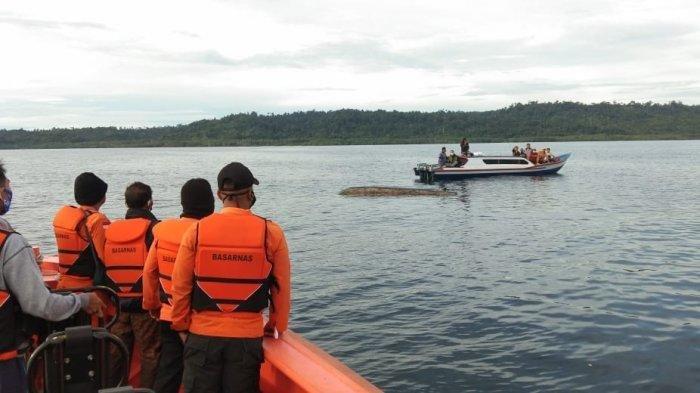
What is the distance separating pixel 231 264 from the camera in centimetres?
393

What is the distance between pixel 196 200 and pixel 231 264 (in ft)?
2.89

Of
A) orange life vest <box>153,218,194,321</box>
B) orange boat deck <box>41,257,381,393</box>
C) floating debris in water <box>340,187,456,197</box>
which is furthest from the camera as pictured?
floating debris in water <box>340,187,456,197</box>

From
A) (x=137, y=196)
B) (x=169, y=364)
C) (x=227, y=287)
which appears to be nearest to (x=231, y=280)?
(x=227, y=287)

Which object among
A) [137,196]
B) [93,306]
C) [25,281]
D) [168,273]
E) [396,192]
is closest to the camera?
[25,281]

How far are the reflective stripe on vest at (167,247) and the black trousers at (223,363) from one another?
666mm

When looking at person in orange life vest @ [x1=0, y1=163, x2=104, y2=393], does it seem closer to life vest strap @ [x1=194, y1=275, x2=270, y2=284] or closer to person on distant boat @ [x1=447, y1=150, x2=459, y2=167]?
life vest strap @ [x1=194, y1=275, x2=270, y2=284]

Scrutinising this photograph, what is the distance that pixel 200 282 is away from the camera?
3969mm

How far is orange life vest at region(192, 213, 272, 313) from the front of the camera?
154 inches

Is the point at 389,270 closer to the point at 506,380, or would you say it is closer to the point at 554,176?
the point at 506,380

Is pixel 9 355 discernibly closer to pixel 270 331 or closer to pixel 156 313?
pixel 156 313

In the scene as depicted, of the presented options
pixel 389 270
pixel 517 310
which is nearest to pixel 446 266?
pixel 389 270

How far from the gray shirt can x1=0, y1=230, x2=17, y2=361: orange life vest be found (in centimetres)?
5

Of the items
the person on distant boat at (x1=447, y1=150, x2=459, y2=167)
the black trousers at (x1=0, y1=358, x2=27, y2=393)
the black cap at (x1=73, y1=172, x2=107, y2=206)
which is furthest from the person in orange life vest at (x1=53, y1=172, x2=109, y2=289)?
the person on distant boat at (x1=447, y1=150, x2=459, y2=167)

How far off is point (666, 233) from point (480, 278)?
11.5 metres
